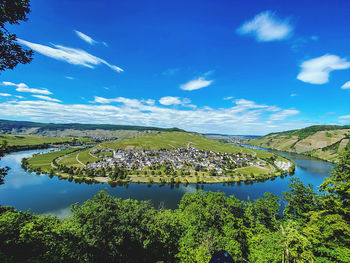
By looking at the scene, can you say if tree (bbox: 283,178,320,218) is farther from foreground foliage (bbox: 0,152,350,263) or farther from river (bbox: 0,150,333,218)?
river (bbox: 0,150,333,218)

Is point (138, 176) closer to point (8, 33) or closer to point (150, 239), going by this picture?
point (150, 239)

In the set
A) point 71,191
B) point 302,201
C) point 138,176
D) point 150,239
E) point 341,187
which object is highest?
point 341,187

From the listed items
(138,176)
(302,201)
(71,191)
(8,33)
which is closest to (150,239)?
(8,33)

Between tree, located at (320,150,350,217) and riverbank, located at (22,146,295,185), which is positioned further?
riverbank, located at (22,146,295,185)

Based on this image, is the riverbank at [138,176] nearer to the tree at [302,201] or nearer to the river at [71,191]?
the river at [71,191]

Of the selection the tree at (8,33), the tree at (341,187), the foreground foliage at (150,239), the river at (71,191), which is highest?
the tree at (8,33)

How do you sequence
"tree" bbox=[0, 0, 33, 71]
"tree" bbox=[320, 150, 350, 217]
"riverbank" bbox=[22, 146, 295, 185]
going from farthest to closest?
"riverbank" bbox=[22, 146, 295, 185], "tree" bbox=[320, 150, 350, 217], "tree" bbox=[0, 0, 33, 71]

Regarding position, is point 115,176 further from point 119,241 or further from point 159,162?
point 119,241

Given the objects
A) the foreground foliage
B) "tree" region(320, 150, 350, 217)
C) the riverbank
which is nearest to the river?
the riverbank

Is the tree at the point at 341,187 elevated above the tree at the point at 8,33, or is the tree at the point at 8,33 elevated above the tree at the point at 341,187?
the tree at the point at 8,33

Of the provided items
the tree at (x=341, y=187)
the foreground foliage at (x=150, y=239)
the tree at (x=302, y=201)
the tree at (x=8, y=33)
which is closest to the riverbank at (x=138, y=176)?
the tree at (x=302, y=201)

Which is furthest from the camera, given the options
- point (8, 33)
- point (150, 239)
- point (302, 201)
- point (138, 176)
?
point (138, 176)
